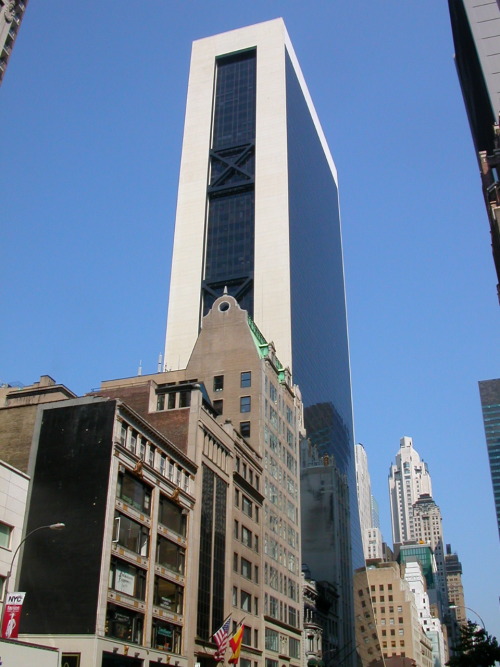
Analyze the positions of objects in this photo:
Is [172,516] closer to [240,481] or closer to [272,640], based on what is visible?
[240,481]

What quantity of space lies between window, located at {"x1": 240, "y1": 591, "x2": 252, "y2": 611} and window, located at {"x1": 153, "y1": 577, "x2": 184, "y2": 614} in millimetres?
16487

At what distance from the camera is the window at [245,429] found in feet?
316

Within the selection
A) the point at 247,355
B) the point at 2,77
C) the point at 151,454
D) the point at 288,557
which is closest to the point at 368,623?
the point at 288,557

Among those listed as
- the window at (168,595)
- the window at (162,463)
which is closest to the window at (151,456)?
the window at (162,463)

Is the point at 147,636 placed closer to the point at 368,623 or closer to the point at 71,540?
the point at 71,540

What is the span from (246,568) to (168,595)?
839 inches

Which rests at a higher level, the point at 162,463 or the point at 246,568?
the point at 162,463

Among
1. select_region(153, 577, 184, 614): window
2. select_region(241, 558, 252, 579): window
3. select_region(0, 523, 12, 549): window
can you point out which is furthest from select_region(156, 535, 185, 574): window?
select_region(241, 558, 252, 579): window

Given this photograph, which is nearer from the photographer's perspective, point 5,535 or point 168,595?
point 5,535

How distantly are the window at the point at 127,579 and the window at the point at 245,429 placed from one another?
3506 centimetres

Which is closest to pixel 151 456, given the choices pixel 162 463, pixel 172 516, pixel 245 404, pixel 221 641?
pixel 162 463

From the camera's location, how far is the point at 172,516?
69.9m

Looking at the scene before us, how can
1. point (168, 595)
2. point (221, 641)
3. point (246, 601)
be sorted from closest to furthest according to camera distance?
point (168, 595) → point (221, 641) → point (246, 601)

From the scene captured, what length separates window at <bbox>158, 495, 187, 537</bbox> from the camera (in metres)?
68.0
